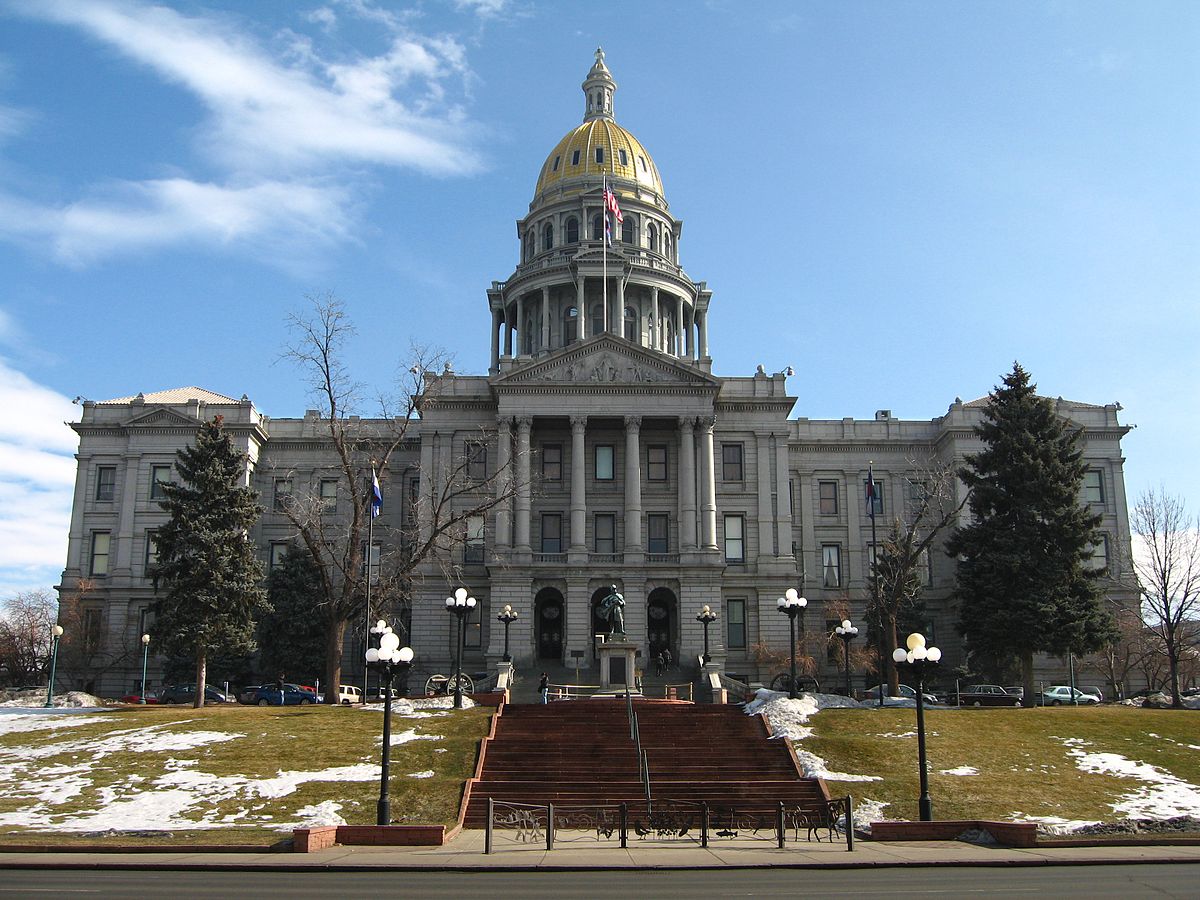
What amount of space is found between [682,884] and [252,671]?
49.9 meters

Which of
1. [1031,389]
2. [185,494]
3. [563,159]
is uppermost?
[563,159]

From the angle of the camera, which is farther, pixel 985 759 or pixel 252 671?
pixel 252 671

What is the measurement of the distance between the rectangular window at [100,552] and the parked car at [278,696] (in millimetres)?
22762

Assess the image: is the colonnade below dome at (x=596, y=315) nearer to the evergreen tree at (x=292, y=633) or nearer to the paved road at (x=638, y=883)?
the evergreen tree at (x=292, y=633)

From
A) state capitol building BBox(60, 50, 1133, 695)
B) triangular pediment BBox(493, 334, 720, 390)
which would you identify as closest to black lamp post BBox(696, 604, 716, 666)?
state capitol building BBox(60, 50, 1133, 695)

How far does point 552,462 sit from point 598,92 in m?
42.3

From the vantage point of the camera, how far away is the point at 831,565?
72.2 m

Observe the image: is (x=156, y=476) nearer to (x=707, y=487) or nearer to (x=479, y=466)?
(x=479, y=466)

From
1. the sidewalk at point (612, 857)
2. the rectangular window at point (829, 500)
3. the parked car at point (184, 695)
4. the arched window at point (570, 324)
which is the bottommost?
the sidewalk at point (612, 857)

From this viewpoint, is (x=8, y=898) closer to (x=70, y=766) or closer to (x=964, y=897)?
(x=964, y=897)

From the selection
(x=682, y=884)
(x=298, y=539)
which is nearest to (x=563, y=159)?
(x=298, y=539)

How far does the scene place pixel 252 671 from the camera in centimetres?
6425

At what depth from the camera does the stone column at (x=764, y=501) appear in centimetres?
6556

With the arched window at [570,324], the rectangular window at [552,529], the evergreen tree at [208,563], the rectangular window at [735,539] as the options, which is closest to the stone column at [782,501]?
the rectangular window at [735,539]
